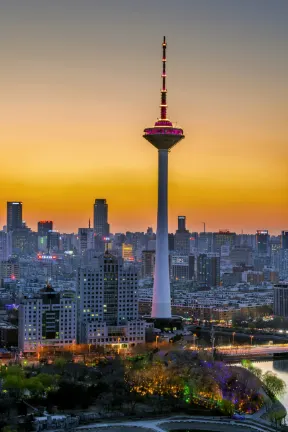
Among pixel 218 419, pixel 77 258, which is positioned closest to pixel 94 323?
pixel 218 419

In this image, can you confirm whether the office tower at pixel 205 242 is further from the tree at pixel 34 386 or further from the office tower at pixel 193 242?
the tree at pixel 34 386

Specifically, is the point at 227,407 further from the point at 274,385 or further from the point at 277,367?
the point at 277,367

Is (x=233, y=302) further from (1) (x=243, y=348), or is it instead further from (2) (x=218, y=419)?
(2) (x=218, y=419)

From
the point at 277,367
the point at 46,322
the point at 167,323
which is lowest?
the point at 277,367

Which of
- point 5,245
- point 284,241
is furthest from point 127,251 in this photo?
point 284,241

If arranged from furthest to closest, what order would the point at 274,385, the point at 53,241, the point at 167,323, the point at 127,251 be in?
1. the point at 53,241
2. the point at 127,251
3. the point at 167,323
4. the point at 274,385

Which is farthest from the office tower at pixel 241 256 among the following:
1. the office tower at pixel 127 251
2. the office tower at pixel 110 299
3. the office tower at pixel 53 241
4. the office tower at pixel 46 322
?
the office tower at pixel 46 322

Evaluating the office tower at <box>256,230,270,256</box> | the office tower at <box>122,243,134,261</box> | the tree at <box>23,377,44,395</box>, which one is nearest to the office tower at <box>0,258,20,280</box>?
the office tower at <box>122,243,134,261</box>
